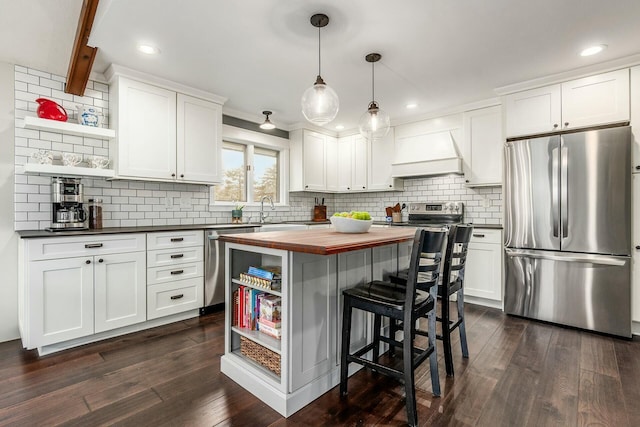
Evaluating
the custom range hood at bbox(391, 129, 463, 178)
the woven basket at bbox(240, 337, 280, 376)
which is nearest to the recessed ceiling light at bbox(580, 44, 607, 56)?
the custom range hood at bbox(391, 129, 463, 178)

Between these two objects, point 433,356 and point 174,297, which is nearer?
point 433,356

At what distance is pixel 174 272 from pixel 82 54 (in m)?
1.99

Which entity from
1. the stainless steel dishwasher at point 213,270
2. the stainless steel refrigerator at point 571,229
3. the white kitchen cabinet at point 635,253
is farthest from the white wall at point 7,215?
the white kitchen cabinet at point 635,253

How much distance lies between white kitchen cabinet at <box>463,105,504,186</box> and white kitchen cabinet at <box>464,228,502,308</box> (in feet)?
2.25

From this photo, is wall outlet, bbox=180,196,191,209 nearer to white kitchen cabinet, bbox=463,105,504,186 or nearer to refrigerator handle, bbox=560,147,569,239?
white kitchen cabinet, bbox=463,105,504,186

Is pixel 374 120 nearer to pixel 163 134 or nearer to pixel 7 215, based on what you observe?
pixel 163 134

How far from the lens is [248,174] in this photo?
4.53m

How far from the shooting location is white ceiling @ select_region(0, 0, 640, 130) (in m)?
2.10

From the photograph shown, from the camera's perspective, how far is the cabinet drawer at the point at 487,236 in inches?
138

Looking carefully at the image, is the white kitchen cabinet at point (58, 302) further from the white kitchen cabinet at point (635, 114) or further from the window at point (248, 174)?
the white kitchen cabinet at point (635, 114)

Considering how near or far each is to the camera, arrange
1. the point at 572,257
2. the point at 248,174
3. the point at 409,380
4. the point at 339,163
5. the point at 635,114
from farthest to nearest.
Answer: the point at 339,163, the point at 248,174, the point at 572,257, the point at 635,114, the point at 409,380

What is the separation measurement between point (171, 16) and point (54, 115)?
1.55 metres

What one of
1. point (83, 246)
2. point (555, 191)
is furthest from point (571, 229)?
point (83, 246)

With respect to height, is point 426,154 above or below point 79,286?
above
